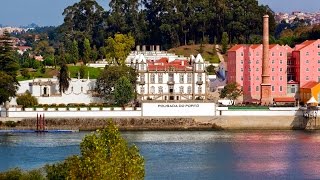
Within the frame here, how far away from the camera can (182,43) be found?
7000 centimetres

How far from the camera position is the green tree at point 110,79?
54.2 m

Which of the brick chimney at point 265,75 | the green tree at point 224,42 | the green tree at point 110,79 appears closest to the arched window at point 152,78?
the green tree at point 110,79

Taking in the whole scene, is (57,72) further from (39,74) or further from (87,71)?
(87,71)

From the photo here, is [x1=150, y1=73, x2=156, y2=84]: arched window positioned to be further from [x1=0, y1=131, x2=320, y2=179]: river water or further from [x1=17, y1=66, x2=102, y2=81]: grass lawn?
[x1=0, y1=131, x2=320, y2=179]: river water

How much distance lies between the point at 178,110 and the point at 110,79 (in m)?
5.75

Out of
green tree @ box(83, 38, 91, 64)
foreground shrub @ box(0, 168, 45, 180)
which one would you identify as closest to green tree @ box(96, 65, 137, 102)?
green tree @ box(83, 38, 91, 64)

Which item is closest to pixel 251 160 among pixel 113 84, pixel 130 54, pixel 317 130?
pixel 317 130

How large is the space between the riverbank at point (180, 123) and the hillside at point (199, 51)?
52.3ft

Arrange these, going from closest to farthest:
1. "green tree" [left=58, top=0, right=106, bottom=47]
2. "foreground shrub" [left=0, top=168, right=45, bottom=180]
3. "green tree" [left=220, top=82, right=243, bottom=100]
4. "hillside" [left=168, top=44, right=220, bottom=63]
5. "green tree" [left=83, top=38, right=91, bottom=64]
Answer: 1. "foreground shrub" [left=0, top=168, right=45, bottom=180]
2. "green tree" [left=220, top=82, right=243, bottom=100]
3. "green tree" [left=83, top=38, right=91, bottom=64]
4. "hillside" [left=168, top=44, right=220, bottom=63]
5. "green tree" [left=58, top=0, right=106, bottom=47]

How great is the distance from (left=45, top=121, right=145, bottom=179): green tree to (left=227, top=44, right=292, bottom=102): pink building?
1362 inches

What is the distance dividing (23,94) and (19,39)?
85.7m

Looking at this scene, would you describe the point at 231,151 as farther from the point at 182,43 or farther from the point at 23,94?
the point at 182,43

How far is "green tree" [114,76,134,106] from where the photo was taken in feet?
169

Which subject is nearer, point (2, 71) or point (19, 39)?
point (2, 71)
